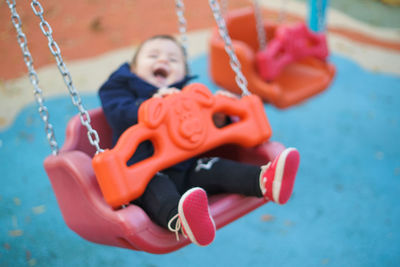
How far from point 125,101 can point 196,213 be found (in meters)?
0.49

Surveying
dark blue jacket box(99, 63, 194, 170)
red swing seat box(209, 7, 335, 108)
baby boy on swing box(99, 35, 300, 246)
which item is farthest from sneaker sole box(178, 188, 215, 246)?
red swing seat box(209, 7, 335, 108)

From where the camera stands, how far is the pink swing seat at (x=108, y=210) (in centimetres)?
89

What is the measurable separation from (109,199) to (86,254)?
560mm

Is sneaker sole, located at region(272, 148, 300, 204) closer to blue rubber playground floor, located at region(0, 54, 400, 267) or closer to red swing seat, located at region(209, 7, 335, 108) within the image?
blue rubber playground floor, located at region(0, 54, 400, 267)

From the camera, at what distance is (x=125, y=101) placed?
1.16 metres

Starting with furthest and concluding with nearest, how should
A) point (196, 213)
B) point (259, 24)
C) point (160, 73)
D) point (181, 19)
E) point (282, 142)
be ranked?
point (259, 24)
point (282, 142)
point (160, 73)
point (181, 19)
point (196, 213)

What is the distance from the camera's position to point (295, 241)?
1402 millimetres

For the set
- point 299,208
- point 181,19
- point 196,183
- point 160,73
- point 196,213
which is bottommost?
point 299,208

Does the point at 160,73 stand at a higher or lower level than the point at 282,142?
higher

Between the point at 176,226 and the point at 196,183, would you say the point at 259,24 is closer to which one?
the point at 196,183

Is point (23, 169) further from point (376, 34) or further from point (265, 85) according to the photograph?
point (376, 34)

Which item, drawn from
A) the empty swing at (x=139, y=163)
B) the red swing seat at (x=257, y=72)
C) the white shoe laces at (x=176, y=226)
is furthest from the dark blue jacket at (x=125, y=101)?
the red swing seat at (x=257, y=72)

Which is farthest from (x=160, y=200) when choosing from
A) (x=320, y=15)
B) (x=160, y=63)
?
(x=320, y=15)

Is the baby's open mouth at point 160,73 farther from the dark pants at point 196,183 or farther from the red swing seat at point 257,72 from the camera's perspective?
the red swing seat at point 257,72
